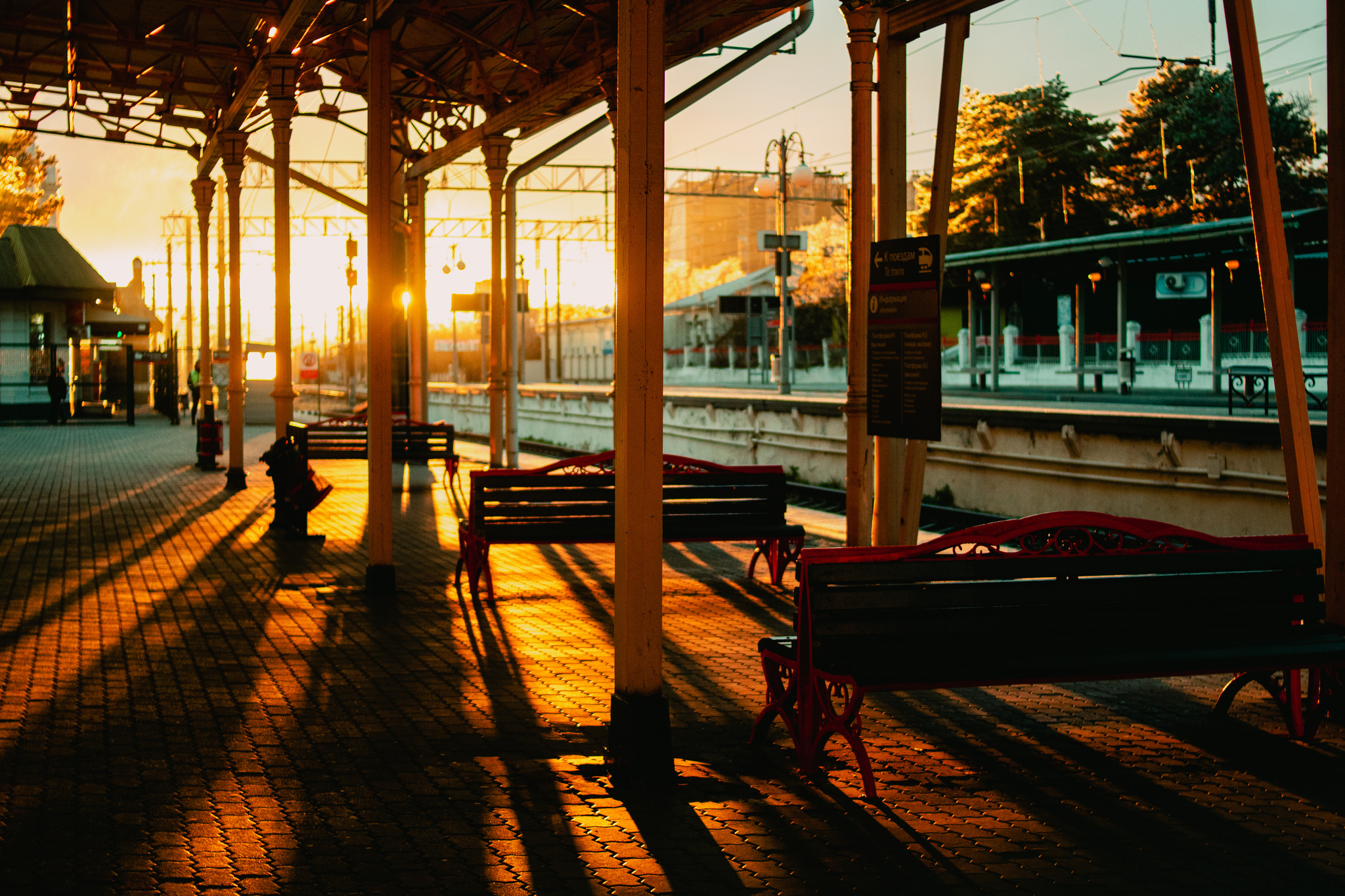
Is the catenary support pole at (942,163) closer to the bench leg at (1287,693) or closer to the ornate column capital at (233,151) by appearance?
the bench leg at (1287,693)

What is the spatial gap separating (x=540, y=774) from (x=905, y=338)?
3.49 metres

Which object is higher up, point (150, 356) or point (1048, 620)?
point (150, 356)

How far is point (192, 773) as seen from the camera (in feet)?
17.3

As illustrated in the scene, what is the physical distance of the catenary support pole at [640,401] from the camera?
17.2ft

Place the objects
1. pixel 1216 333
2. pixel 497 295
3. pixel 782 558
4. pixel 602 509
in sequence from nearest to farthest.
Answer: pixel 602 509 < pixel 782 558 < pixel 497 295 < pixel 1216 333

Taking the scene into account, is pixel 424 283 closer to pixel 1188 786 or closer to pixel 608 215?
pixel 1188 786

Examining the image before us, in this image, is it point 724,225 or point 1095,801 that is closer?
point 1095,801

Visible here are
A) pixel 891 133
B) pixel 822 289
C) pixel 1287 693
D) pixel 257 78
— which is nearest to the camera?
pixel 1287 693

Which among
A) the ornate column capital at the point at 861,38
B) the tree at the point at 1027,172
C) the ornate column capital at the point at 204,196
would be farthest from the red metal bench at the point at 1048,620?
the tree at the point at 1027,172

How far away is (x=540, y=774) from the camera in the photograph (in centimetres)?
533

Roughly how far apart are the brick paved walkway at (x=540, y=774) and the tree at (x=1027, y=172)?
53.7 metres

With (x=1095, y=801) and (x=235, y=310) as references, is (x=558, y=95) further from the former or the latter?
(x=1095, y=801)

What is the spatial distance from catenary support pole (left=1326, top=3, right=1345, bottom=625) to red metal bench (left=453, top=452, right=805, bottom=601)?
4531mm

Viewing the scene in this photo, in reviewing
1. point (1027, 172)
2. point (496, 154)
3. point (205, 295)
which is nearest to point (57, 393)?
point (205, 295)
